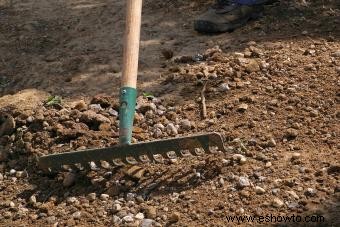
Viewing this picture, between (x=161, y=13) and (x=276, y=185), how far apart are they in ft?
8.66

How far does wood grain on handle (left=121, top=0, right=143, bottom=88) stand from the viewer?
3148 millimetres

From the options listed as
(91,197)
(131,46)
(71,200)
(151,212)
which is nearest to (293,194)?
(151,212)

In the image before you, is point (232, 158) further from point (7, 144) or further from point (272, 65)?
point (7, 144)

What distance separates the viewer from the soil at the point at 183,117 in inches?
107

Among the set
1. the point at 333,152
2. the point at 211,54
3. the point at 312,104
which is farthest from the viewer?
the point at 211,54

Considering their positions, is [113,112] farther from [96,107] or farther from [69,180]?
[69,180]

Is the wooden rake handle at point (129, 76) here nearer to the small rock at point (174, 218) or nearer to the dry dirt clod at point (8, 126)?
the small rock at point (174, 218)

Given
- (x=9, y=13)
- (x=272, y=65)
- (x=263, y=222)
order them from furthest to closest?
(x=9, y=13)
(x=272, y=65)
(x=263, y=222)

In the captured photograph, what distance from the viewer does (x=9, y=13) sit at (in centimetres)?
554

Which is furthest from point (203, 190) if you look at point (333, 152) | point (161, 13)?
point (161, 13)

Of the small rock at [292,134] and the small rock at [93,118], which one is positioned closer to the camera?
the small rock at [292,134]

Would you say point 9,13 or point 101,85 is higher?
point 9,13

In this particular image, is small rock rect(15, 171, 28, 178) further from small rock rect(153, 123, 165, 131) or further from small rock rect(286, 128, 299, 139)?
small rock rect(286, 128, 299, 139)

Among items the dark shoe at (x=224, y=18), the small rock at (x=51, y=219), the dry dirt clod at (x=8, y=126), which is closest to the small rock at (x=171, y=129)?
the small rock at (x=51, y=219)
